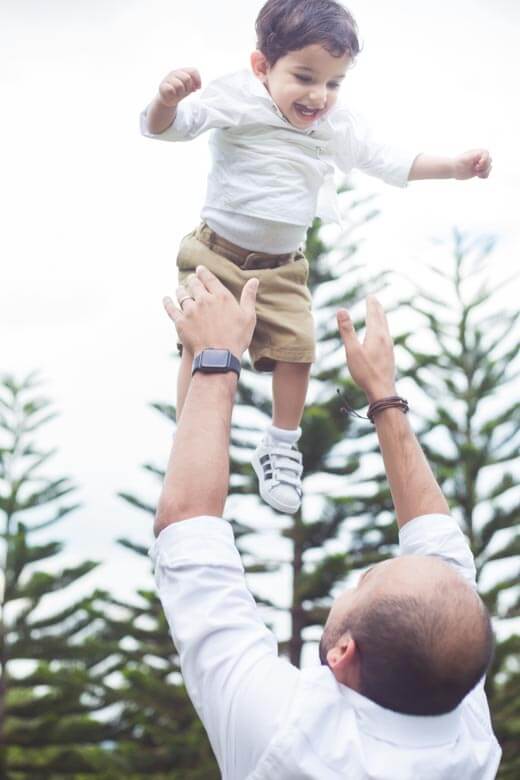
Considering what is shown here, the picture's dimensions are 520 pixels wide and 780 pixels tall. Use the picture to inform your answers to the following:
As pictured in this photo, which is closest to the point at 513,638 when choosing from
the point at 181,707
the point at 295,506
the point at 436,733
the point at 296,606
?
the point at 296,606

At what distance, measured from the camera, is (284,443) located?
3.08 meters

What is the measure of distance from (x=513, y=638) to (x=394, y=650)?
8781mm

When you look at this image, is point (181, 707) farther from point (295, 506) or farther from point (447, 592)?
point (447, 592)

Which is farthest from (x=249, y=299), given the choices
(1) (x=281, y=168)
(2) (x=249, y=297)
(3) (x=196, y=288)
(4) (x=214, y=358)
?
(1) (x=281, y=168)

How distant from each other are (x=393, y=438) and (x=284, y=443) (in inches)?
24.8

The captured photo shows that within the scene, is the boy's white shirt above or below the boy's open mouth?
below

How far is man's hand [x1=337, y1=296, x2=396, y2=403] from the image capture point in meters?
2.51

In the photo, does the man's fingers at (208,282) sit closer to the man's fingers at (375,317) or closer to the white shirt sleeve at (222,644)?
the man's fingers at (375,317)

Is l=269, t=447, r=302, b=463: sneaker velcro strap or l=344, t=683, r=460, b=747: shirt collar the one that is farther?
l=269, t=447, r=302, b=463: sneaker velcro strap

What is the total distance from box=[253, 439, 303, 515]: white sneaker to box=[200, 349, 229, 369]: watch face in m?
0.91

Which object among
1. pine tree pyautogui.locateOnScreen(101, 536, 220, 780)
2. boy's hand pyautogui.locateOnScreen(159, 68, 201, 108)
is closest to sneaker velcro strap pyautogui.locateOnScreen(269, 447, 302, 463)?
boy's hand pyautogui.locateOnScreen(159, 68, 201, 108)

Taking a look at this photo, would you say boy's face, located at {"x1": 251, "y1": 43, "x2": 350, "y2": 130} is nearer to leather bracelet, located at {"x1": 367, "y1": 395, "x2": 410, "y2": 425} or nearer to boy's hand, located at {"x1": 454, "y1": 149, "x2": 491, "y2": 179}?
boy's hand, located at {"x1": 454, "y1": 149, "x2": 491, "y2": 179}

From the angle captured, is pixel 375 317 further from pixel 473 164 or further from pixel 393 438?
pixel 473 164

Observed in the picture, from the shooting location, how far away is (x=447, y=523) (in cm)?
248
